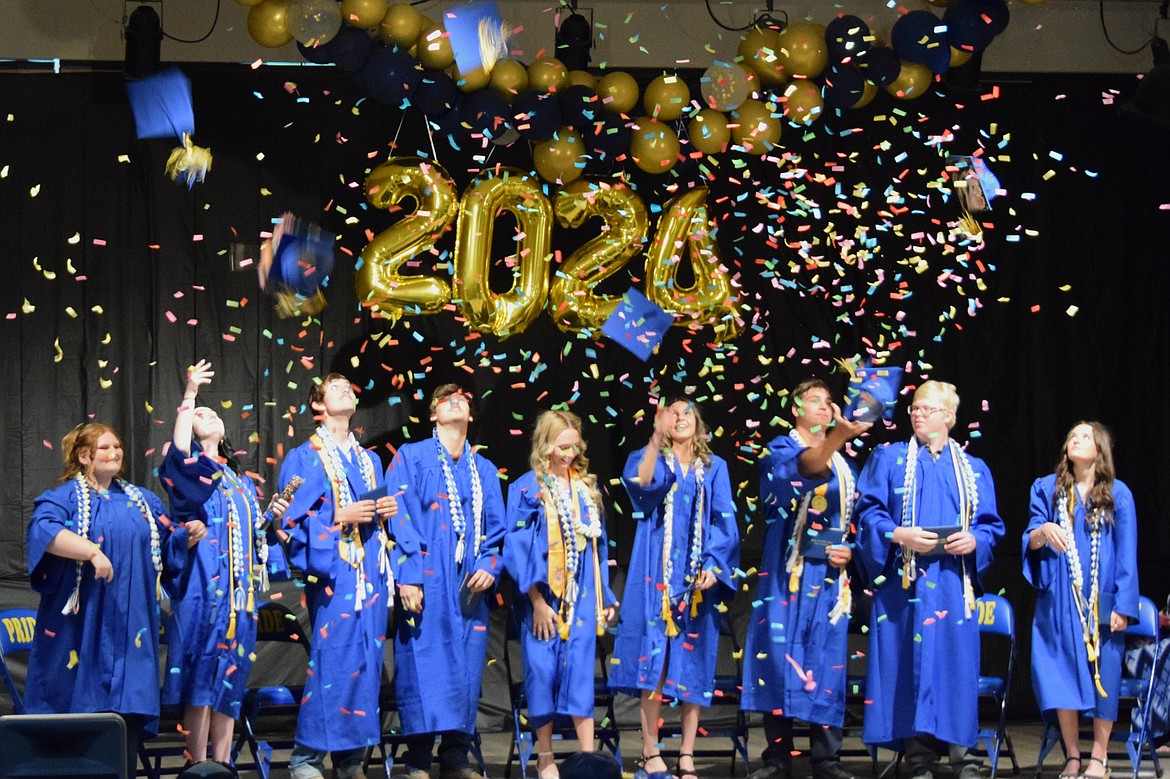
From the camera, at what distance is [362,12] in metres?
7.07

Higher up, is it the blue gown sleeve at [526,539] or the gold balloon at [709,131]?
the gold balloon at [709,131]

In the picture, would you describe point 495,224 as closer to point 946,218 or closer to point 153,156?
point 153,156

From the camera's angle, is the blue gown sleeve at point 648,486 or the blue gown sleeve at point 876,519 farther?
the blue gown sleeve at point 648,486

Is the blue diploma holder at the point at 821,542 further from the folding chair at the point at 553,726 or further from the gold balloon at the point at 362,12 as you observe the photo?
the gold balloon at the point at 362,12

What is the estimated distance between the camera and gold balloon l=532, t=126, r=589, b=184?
744cm

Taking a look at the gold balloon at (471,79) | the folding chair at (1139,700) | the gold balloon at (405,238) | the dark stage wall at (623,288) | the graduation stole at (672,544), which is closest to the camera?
the folding chair at (1139,700)

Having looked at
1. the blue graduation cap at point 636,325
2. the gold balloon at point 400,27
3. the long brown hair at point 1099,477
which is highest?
the gold balloon at point 400,27

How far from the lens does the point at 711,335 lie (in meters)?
8.45

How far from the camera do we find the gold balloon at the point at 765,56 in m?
7.42

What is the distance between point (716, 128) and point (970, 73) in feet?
5.19

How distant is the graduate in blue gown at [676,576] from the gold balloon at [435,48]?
74.5 inches

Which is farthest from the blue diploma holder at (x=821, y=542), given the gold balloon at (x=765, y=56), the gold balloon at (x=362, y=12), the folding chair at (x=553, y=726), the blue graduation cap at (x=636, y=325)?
the gold balloon at (x=362, y=12)

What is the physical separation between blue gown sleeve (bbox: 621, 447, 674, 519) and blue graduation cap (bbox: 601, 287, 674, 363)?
58 centimetres

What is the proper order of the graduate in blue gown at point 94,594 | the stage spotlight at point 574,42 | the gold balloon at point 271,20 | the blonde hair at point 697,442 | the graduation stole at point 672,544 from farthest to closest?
the stage spotlight at point 574,42
the gold balloon at point 271,20
the blonde hair at point 697,442
the graduation stole at point 672,544
the graduate in blue gown at point 94,594
